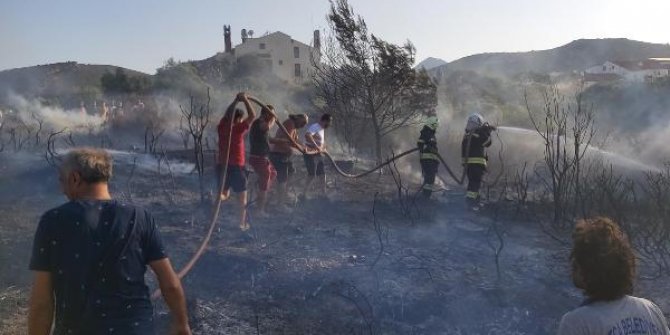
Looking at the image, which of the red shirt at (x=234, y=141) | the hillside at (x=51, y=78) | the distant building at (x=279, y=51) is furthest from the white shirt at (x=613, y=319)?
the distant building at (x=279, y=51)

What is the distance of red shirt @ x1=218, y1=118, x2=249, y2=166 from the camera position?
22.7ft

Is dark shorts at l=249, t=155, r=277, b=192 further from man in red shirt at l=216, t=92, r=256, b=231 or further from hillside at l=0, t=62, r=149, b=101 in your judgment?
hillside at l=0, t=62, r=149, b=101

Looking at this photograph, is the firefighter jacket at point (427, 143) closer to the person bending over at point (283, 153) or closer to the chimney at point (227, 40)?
the person bending over at point (283, 153)

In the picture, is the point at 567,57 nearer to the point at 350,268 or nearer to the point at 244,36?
the point at 244,36

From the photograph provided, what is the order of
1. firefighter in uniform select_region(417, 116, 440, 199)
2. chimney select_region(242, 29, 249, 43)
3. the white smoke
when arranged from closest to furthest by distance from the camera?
firefighter in uniform select_region(417, 116, 440, 199) < the white smoke < chimney select_region(242, 29, 249, 43)

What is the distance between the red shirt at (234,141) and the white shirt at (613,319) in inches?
199

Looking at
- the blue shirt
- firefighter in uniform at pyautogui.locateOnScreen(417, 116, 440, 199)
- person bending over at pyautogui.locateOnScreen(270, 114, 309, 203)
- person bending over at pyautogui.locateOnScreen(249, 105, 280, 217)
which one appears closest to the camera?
the blue shirt

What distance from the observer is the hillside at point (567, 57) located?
85.3 m

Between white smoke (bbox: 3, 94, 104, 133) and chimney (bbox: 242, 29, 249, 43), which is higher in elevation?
chimney (bbox: 242, 29, 249, 43)

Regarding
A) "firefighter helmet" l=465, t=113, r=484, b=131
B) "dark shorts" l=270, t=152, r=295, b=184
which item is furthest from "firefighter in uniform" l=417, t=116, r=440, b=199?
"dark shorts" l=270, t=152, r=295, b=184

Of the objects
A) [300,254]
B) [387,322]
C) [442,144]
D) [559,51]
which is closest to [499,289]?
[387,322]

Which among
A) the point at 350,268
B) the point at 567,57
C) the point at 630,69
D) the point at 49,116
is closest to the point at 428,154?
the point at 350,268

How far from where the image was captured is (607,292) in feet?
7.45

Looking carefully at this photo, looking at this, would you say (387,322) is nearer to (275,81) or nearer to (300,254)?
(300,254)
